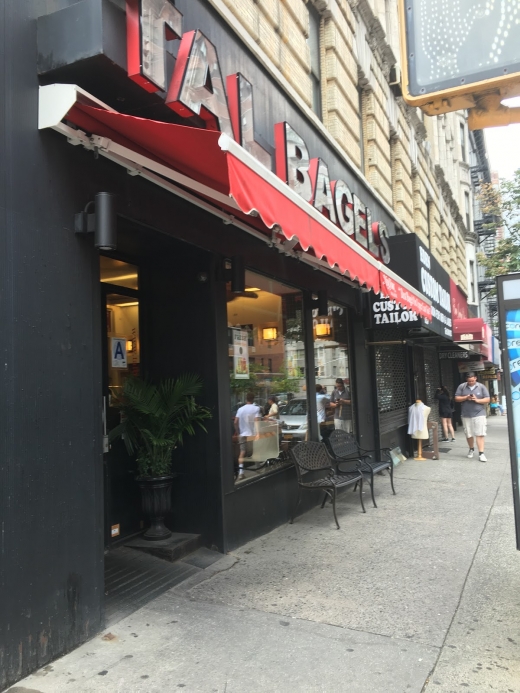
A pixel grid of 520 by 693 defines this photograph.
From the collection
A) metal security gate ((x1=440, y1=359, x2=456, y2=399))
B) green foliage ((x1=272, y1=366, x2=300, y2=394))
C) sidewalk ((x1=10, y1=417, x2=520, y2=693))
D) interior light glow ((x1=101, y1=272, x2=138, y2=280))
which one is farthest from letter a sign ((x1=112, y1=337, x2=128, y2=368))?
metal security gate ((x1=440, y1=359, x2=456, y2=399))

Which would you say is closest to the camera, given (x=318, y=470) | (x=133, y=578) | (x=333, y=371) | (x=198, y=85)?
(x=198, y=85)

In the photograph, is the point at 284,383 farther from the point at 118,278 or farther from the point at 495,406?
the point at 495,406

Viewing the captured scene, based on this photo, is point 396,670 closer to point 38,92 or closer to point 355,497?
point 38,92

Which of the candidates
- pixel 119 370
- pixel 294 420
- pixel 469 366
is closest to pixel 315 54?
pixel 294 420

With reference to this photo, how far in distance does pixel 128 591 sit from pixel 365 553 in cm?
236

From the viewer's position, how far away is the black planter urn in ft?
17.3

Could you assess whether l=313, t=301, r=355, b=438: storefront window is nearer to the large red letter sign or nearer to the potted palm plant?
the potted palm plant

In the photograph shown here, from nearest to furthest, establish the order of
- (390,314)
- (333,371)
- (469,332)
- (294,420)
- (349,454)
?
(294,420) < (349,454) < (333,371) < (390,314) < (469,332)

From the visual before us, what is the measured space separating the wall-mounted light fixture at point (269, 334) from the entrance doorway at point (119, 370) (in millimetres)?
1664

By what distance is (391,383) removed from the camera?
484 inches

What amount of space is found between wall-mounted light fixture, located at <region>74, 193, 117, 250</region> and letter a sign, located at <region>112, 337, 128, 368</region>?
2.09 meters

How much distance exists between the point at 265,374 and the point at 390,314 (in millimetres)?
3964

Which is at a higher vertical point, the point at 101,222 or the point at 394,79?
the point at 394,79

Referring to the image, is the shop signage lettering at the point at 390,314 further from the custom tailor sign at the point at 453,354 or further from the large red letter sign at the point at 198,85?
the custom tailor sign at the point at 453,354
